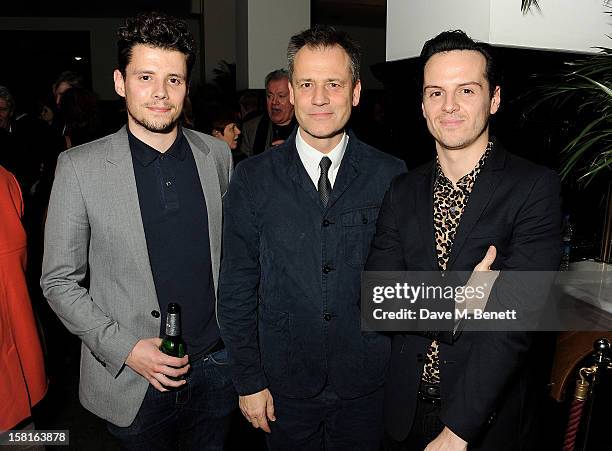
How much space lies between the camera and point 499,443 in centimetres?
158

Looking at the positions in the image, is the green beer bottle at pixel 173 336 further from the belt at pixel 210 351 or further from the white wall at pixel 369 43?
the white wall at pixel 369 43

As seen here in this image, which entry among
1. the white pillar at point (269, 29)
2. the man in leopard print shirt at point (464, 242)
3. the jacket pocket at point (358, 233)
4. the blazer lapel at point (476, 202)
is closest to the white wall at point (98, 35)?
the white pillar at point (269, 29)

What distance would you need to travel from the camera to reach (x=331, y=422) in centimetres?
186

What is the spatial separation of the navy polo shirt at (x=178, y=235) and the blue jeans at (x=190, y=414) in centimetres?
9

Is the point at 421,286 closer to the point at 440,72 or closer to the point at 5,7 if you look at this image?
the point at 440,72

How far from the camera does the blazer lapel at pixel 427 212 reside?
1643 mm

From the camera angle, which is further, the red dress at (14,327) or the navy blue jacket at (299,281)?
the navy blue jacket at (299,281)

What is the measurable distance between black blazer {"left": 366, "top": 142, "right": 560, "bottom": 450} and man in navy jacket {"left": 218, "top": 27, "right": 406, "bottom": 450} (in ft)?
0.44

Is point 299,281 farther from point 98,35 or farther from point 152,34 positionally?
point 98,35

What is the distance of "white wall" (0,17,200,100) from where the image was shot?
1431 centimetres

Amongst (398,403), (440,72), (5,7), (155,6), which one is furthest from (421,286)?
(5,7)

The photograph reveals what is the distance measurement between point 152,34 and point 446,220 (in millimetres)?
1083

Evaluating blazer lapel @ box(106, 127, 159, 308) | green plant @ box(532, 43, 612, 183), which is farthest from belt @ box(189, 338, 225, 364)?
green plant @ box(532, 43, 612, 183)

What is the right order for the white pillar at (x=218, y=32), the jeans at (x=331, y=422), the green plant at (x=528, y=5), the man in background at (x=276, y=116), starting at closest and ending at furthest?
the jeans at (x=331, y=422)
the green plant at (x=528, y=5)
the man in background at (x=276, y=116)
the white pillar at (x=218, y=32)
